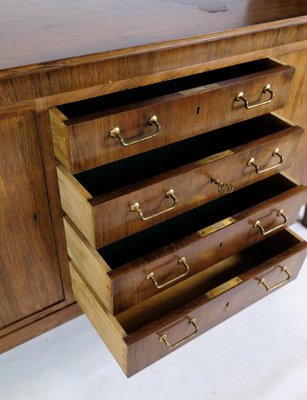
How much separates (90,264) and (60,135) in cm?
23

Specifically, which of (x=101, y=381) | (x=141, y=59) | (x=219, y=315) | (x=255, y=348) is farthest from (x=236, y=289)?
(x=141, y=59)

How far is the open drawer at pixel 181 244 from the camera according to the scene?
2.09 feet

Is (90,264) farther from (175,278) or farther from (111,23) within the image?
(111,23)

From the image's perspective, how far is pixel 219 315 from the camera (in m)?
0.77

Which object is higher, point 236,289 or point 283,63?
point 283,63

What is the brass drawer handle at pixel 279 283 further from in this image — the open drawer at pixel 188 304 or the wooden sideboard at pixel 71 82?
the wooden sideboard at pixel 71 82

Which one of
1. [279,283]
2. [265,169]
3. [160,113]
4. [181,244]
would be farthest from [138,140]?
[279,283]

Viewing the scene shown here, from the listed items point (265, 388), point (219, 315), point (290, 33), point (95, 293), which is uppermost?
point (290, 33)

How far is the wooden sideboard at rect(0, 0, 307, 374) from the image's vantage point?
558mm

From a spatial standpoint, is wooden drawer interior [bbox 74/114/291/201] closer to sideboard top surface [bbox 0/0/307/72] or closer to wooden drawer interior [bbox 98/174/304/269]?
wooden drawer interior [bbox 98/174/304/269]

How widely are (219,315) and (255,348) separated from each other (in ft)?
0.54

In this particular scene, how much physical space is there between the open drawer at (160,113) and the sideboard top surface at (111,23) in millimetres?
82

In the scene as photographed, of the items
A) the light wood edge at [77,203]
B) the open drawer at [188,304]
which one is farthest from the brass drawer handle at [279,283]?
the light wood edge at [77,203]

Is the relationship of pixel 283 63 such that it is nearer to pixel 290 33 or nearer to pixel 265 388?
pixel 290 33
